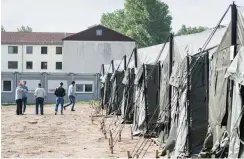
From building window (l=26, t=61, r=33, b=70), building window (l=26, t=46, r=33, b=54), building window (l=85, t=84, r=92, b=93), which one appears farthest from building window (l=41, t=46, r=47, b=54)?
building window (l=85, t=84, r=92, b=93)

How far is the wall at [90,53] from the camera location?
54781 millimetres

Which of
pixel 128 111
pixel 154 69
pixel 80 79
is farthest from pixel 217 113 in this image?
pixel 80 79

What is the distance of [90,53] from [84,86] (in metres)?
9.43

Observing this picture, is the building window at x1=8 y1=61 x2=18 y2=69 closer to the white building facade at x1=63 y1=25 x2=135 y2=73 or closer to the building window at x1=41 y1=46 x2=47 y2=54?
the building window at x1=41 y1=46 x2=47 y2=54

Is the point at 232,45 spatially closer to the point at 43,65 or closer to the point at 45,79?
the point at 45,79

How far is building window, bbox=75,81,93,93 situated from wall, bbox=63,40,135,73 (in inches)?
340

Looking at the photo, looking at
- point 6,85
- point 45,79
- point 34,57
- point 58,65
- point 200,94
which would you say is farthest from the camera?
point 58,65

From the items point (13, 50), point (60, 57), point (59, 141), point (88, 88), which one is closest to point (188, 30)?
point (60, 57)

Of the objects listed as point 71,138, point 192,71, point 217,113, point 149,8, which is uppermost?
point 149,8

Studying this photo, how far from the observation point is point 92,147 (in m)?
12.5

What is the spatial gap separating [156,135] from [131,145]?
128 cm

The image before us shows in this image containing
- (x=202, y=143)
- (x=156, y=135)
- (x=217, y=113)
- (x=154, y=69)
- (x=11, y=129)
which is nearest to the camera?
(x=217, y=113)

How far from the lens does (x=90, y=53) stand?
181 ft

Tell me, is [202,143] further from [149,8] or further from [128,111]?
[149,8]
